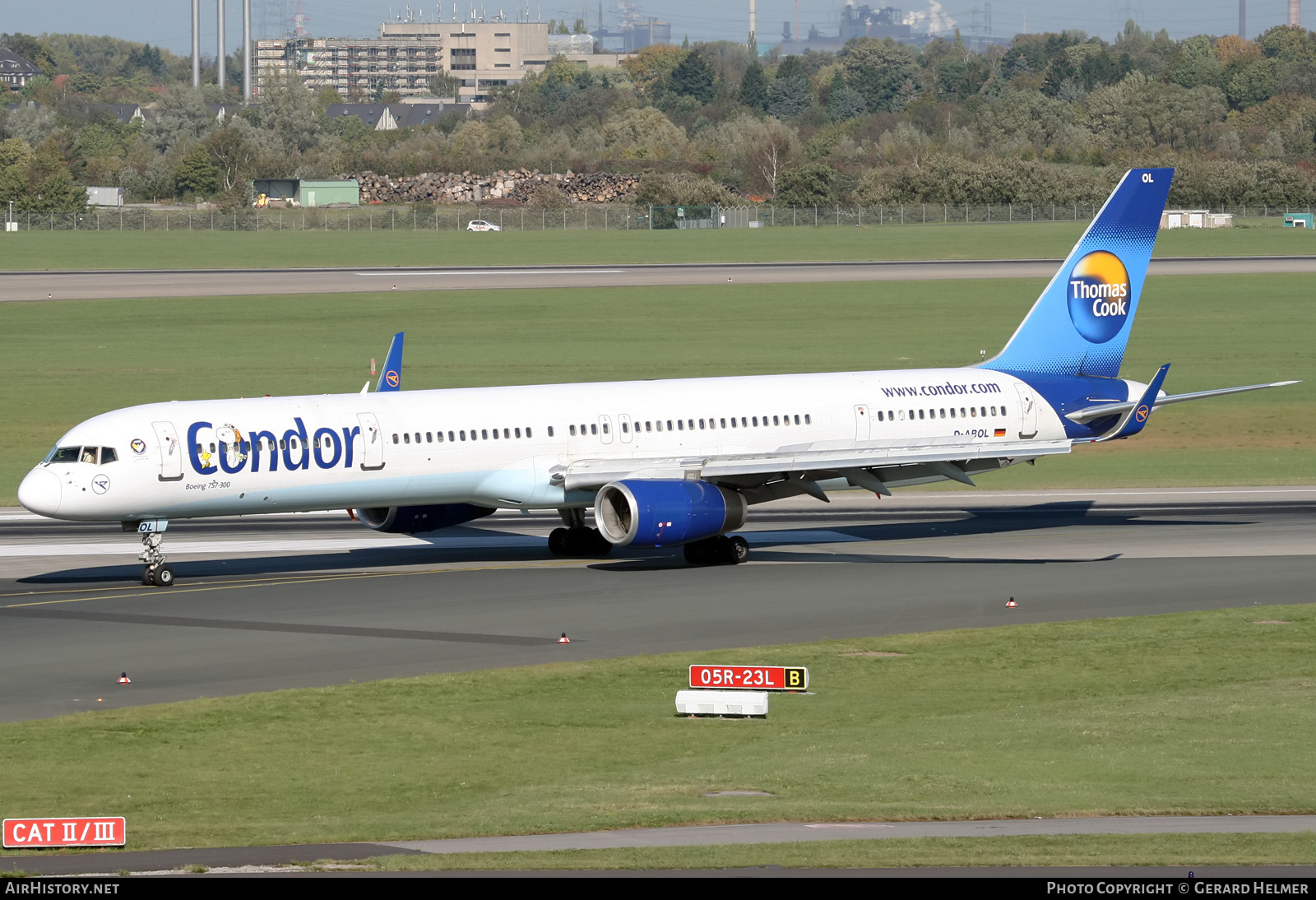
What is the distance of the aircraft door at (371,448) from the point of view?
44.4 m

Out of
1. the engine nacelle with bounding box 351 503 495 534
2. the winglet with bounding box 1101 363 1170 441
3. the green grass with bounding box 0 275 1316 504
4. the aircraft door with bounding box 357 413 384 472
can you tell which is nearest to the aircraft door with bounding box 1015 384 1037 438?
the winglet with bounding box 1101 363 1170 441

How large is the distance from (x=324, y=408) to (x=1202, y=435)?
41.7 meters

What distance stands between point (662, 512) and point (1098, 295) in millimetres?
18303

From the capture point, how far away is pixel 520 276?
449ft

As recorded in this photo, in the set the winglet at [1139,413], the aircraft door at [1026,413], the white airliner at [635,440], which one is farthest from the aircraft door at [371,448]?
the winglet at [1139,413]

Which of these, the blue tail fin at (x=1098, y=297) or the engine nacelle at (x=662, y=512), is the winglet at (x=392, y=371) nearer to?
the engine nacelle at (x=662, y=512)

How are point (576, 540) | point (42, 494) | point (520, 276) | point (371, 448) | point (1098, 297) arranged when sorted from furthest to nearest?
point (520, 276), point (1098, 297), point (576, 540), point (371, 448), point (42, 494)

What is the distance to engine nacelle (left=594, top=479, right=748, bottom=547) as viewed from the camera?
1735 inches

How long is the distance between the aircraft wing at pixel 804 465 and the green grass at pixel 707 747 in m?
10.9

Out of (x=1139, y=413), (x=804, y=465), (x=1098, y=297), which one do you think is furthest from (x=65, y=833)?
(x=1098, y=297)

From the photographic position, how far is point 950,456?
47.8 meters

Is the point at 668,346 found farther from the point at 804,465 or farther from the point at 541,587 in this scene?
the point at 541,587

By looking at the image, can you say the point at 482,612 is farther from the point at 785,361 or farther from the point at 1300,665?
the point at 785,361

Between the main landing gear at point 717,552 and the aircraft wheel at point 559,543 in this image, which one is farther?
the aircraft wheel at point 559,543
